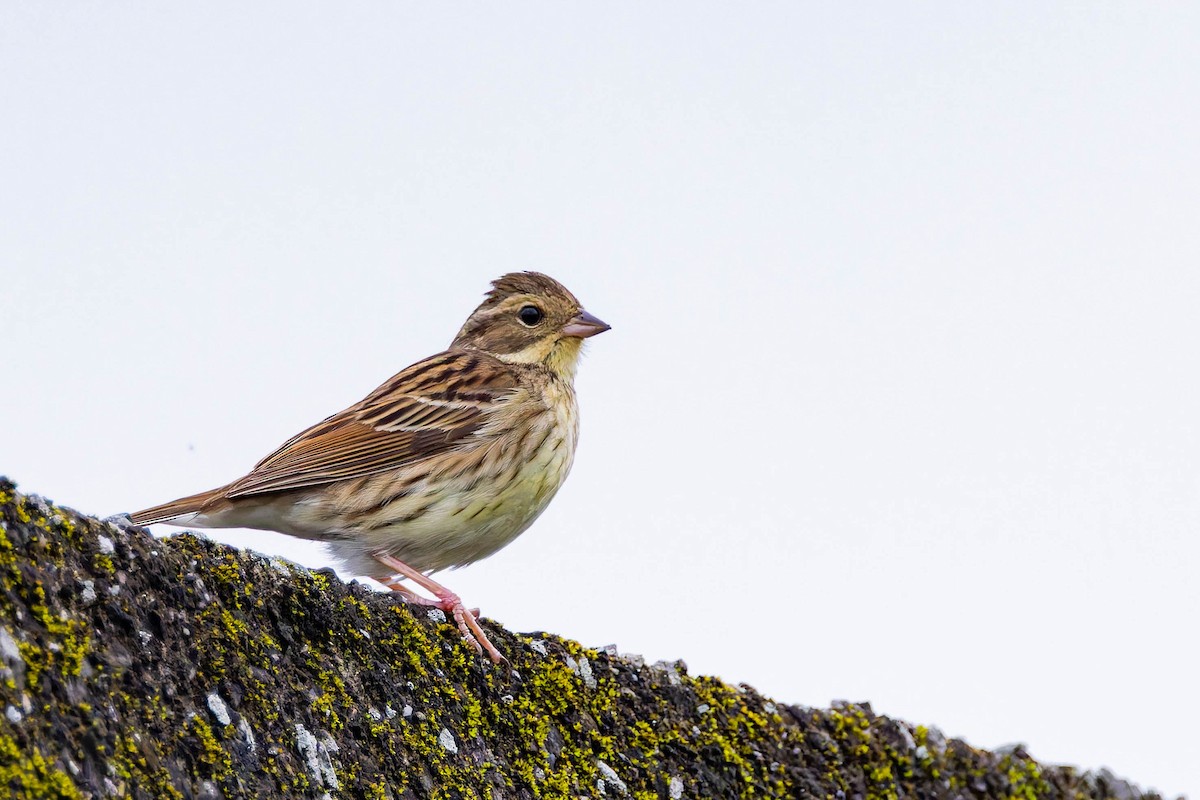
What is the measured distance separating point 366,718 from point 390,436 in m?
3.59

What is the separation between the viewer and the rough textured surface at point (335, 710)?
2355 millimetres

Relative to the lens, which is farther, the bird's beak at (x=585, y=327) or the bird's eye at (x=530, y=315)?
the bird's eye at (x=530, y=315)

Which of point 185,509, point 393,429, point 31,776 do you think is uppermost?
point 393,429

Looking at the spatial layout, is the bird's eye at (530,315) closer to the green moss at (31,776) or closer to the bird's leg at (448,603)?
the bird's leg at (448,603)

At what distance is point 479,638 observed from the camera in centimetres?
364

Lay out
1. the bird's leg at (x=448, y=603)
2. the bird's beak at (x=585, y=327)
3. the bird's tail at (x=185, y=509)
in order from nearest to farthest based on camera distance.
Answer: the bird's leg at (x=448, y=603)
the bird's tail at (x=185, y=509)
the bird's beak at (x=585, y=327)

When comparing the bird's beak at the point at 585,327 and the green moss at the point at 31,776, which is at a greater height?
the bird's beak at the point at 585,327

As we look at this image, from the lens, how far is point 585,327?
7.38 m

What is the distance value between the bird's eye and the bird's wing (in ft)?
1.34

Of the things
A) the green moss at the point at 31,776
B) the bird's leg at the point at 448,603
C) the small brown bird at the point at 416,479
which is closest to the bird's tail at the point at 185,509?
the small brown bird at the point at 416,479

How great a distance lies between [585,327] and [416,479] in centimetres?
169

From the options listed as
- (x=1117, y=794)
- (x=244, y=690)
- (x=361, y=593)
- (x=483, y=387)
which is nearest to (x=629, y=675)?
(x=361, y=593)

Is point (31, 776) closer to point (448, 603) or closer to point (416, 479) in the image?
point (448, 603)

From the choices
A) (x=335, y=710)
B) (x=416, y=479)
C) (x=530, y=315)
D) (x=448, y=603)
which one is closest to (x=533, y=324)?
(x=530, y=315)
